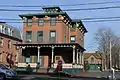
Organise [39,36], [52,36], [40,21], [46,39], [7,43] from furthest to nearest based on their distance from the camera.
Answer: [7,43]
[40,21]
[39,36]
[52,36]
[46,39]

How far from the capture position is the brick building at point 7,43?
61500 millimetres

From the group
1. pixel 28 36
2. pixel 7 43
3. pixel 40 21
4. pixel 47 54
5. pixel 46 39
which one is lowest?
pixel 47 54

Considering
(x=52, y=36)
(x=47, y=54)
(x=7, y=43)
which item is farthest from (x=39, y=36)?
(x=7, y=43)

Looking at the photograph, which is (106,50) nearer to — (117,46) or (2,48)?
(117,46)

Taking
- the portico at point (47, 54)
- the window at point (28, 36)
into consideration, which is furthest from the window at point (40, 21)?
the portico at point (47, 54)

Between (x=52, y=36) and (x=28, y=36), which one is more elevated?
(x=28, y=36)

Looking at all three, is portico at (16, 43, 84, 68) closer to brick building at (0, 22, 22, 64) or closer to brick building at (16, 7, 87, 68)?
brick building at (16, 7, 87, 68)

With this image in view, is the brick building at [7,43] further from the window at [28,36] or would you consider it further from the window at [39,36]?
the window at [39,36]

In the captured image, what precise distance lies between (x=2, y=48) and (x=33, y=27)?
8.53 metres

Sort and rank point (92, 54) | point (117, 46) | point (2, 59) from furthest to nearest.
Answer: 1. point (92, 54)
2. point (117, 46)
3. point (2, 59)

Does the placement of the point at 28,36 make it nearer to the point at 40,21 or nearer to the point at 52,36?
the point at 40,21

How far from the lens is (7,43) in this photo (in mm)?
64812

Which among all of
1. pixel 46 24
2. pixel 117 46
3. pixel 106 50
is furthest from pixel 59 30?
pixel 117 46

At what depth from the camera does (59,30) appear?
184ft
